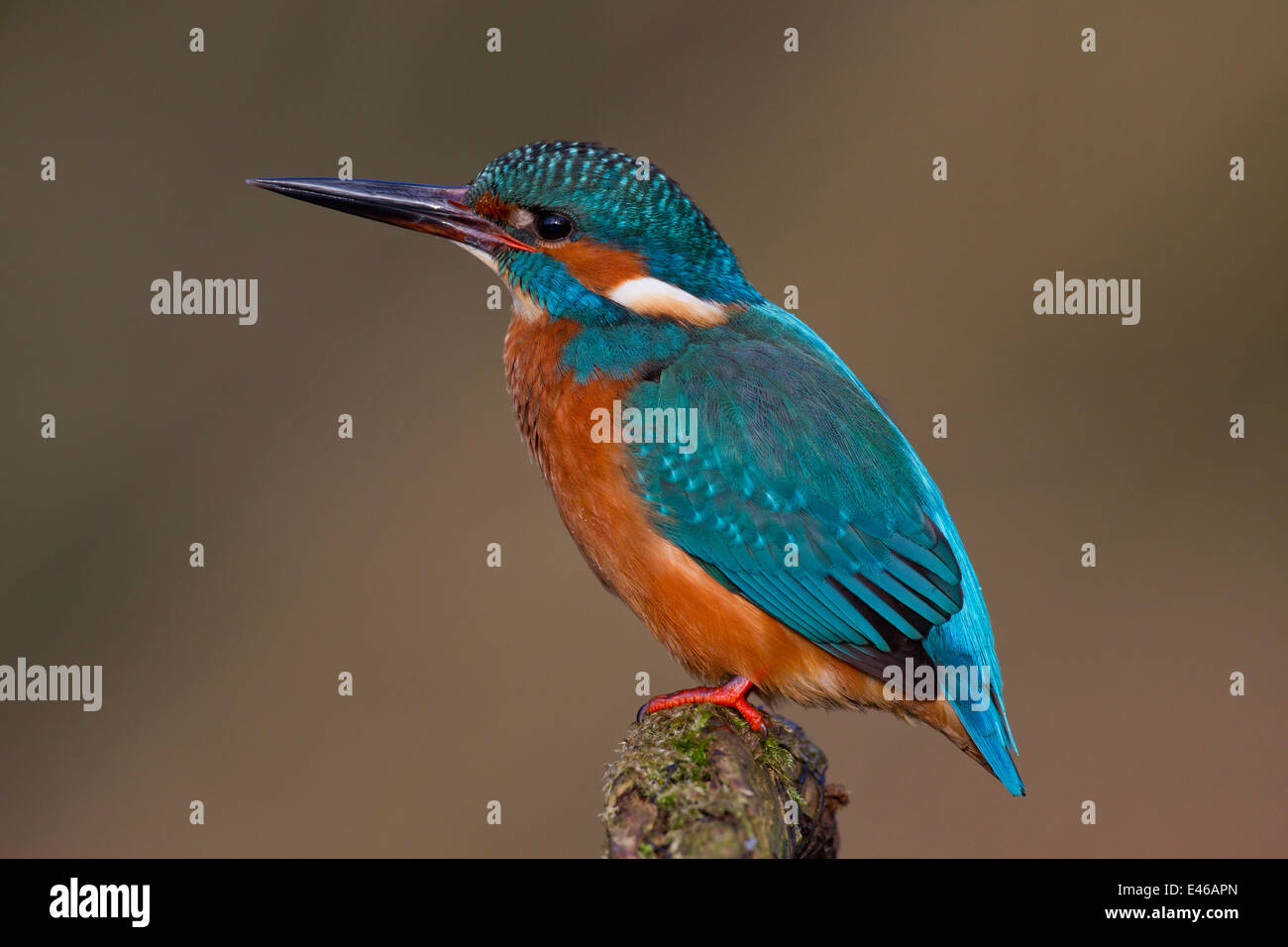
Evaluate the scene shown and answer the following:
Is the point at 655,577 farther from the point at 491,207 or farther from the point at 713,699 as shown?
the point at 491,207

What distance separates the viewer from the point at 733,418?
9.09 ft

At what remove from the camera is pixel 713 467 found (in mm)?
2777

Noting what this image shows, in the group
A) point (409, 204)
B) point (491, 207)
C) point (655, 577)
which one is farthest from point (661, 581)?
point (409, 204)

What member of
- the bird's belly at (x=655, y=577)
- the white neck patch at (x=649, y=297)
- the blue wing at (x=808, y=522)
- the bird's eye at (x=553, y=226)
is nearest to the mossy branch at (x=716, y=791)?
the bird's belly at (x=655, y=577)

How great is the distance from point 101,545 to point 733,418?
393cm

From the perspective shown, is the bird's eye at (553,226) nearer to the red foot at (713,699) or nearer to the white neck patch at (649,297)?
the white neck patch at (649,297)

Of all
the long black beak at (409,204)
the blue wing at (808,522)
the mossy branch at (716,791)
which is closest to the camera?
the mossy branch at (716,791)

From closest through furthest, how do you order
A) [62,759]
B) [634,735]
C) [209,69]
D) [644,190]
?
[634,735]
[644,190]
[62,759]
[209,69]

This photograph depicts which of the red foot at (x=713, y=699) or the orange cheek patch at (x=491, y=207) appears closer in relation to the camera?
the red foot at (x=713, y=699)

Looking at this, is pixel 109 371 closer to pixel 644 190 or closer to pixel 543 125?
pixel 543 125

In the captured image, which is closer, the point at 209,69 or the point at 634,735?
the point at 634,735

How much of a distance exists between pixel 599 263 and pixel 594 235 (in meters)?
0.07

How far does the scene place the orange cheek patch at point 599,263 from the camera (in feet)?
9.64
